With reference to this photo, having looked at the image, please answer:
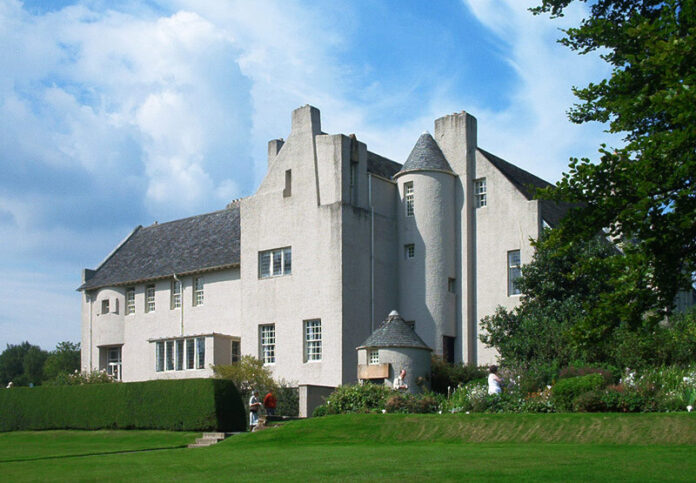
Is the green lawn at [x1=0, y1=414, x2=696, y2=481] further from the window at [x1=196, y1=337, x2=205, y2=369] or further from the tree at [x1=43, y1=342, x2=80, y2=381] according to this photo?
the tree at [x1=43, y1=342, x2=80, y2=381]

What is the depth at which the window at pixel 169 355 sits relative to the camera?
44500 mm

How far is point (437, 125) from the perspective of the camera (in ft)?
141

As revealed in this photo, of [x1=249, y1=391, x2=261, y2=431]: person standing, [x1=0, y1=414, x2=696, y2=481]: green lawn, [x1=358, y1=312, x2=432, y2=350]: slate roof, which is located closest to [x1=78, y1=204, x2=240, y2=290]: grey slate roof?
[x1=358, y1=312, x2=432, y2=350]: slate roof

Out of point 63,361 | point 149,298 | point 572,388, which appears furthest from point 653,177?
point 63,361

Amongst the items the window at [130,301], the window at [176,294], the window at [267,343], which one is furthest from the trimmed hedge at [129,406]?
the window at [130,301]

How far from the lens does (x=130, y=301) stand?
162 feet

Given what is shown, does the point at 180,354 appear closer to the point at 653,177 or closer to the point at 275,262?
the point at 275,262

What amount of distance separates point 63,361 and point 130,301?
32.0 metres

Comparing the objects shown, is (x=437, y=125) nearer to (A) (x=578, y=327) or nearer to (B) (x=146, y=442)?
(B) (x=146, y=442)

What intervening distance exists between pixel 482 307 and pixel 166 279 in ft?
58.3

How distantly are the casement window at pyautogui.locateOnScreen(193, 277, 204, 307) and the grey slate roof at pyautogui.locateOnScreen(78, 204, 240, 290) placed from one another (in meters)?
0.71

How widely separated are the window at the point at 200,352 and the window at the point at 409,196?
39.1ft

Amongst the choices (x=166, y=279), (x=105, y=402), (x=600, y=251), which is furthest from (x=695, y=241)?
(x=166, y=279)

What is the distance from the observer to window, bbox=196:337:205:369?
42.8m
